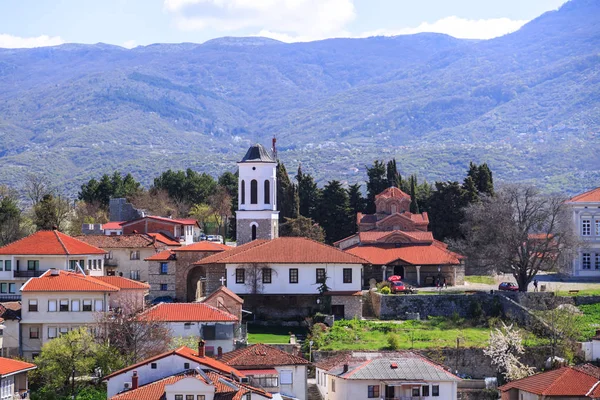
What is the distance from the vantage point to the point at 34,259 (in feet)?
234

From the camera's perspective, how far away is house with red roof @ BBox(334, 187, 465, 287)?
269 ft

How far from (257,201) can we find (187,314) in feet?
79.4

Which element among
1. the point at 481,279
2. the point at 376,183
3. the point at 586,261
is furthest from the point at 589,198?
the point at 376,183

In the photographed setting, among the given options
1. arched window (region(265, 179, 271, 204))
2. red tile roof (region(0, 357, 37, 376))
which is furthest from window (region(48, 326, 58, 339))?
arched window (region(265, 179, 271, 204))

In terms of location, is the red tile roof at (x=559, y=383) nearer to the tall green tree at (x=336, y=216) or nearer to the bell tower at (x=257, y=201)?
the bell tower at (x=257, y=201)

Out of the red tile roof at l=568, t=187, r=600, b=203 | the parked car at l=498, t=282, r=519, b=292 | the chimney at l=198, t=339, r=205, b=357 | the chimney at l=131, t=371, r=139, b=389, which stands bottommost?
the chimney at l=131, t=371, r=139, b=389

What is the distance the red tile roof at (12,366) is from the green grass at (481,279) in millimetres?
36212

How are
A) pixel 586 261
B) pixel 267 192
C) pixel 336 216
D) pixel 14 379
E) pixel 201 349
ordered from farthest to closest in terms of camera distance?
pixel 336 216 < pixel 586 261 < pixel 267 192 < pixel 14 379 < pixel 201 349

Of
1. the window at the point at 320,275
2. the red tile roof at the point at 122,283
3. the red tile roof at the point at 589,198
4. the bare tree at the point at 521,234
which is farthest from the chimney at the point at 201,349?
the red tile roof at the point at 589,198

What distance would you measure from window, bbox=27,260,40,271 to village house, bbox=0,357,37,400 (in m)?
14.6

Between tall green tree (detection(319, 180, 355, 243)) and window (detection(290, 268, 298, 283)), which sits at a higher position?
tall green tree (detection(319, 180, 355, 243))

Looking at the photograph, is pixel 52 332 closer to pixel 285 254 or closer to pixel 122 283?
pixel 122 283

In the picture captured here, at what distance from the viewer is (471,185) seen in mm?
97188

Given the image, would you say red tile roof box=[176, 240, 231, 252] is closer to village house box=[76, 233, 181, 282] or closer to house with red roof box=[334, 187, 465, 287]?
village house box=[76, 233, 181, 282]
